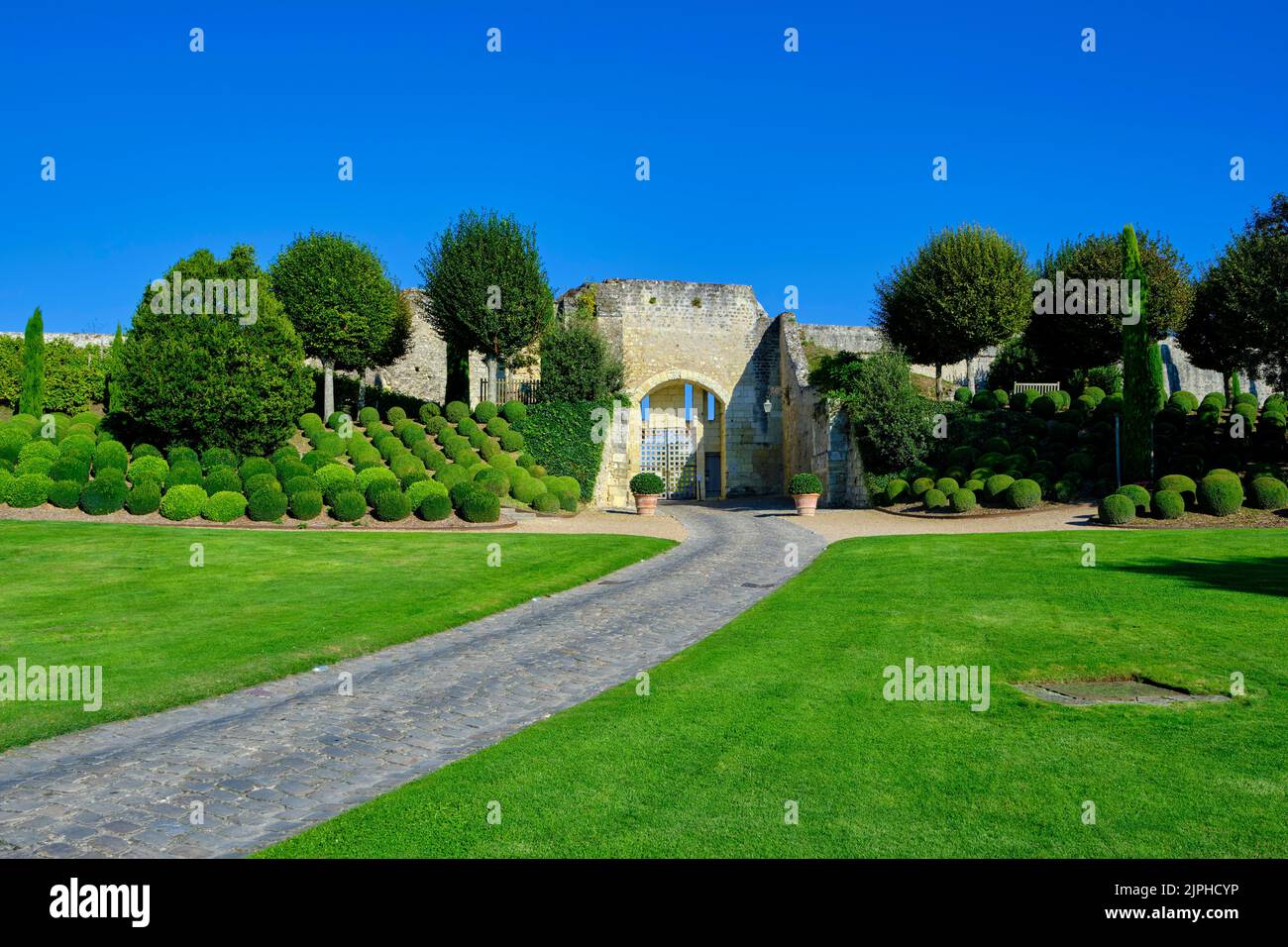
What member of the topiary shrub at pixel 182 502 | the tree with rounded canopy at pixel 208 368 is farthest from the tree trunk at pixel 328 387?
the topiary shrub at pixel 182 502

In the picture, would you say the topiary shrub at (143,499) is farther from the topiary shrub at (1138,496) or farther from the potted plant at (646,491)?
the topiary shrub at (1138,496)

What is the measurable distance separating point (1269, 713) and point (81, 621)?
12.9 meters

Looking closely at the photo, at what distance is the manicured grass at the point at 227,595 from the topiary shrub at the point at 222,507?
1760mm

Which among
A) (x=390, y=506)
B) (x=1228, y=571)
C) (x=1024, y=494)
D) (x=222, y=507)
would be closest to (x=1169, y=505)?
(x=1024, y=494)

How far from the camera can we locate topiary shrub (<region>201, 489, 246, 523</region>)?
71.6 ft

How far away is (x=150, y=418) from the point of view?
24156 mm

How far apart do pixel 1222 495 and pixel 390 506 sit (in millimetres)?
19745

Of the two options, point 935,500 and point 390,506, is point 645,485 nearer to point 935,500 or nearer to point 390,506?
point 390,506

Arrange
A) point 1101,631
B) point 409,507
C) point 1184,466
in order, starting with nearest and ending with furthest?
point 1101,631
point 409,507
point 1184,466

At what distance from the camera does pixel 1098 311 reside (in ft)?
113

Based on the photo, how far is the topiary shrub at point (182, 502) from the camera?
2180 centimetres
